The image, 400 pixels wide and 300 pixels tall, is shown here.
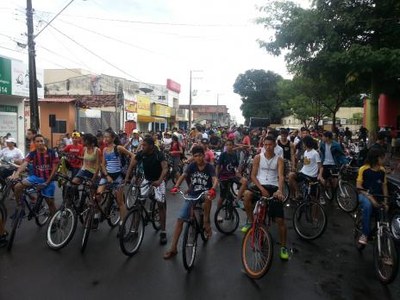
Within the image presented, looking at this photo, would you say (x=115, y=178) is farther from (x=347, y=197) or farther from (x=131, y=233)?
(x=347, y=197)

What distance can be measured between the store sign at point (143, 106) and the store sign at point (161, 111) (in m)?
1.77

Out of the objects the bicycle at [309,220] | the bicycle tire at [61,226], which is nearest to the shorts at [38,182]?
the bicycle tire at [61,226]

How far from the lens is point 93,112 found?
32250mm

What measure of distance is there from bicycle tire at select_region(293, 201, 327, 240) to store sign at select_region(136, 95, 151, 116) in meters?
36.4

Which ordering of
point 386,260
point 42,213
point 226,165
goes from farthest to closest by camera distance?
point 226,165 → point 42,213 → point 386,260

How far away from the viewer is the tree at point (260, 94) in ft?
222

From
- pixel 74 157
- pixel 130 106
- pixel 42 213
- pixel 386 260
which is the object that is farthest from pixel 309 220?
pixel 130 106

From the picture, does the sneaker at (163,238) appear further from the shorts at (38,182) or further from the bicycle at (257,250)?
the shorts at (38,182)

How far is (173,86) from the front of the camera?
227 ft

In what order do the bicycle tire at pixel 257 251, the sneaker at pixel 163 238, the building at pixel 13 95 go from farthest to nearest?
the building at pixel 13 95 → the sneaker at pixel 163 238 → the bicycle tire at pixel 257 251

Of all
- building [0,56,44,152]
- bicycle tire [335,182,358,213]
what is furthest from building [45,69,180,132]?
bicycle tire [335,182,358,213]

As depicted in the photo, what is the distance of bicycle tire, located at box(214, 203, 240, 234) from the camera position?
24.5 feet

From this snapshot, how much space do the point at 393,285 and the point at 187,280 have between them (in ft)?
8.17

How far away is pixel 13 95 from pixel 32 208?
12860 millimetres
